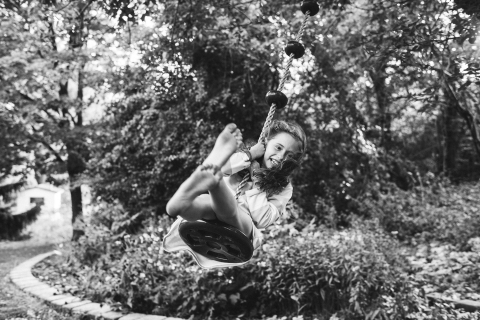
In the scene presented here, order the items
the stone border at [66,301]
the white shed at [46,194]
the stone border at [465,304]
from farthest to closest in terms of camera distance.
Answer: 1. the white shed at [46,194]
2. the stone border at [66,301]
3. the stone border at [465,304]

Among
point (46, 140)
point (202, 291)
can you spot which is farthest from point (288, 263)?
point (46, 140)

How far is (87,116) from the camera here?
10750mm

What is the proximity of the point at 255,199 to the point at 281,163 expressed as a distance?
0.26 meters

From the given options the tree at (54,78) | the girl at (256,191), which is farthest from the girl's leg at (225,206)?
the tree at (54,78)

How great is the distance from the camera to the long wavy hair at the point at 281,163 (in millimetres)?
2295

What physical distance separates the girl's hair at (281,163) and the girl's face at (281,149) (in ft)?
0.06

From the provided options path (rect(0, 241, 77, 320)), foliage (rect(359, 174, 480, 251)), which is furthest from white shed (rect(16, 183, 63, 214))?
foliage (rect(359, 174, 480, 251))

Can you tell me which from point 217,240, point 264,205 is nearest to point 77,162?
point 264,205

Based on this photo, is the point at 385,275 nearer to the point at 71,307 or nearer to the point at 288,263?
the point at 288,263

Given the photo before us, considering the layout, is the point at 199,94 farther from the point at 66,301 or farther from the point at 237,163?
the point at 237,163

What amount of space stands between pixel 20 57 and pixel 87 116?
363 cm

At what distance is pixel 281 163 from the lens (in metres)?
2.27

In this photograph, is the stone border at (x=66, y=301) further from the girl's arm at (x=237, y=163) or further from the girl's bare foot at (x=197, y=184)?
the girl's bare foot at (x=197, y=184)

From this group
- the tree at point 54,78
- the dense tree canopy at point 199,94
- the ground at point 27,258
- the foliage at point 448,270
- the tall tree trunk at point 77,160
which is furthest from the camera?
the tall tree trunk at point 77,160
